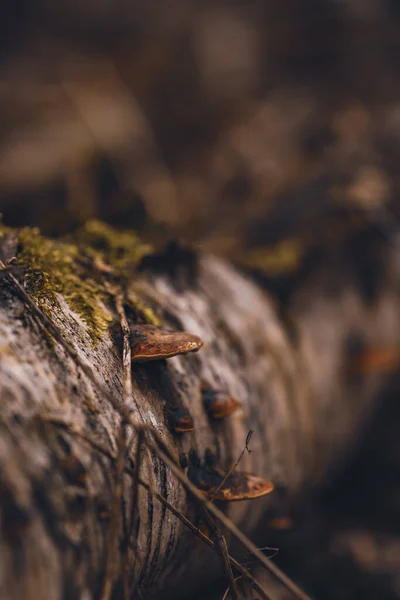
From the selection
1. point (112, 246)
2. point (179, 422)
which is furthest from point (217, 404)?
point (112, 246)

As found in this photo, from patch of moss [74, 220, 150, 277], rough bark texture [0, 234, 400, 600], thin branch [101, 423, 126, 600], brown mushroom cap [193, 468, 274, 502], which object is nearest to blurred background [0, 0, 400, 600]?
patch of moss [74, 220, 150, 277]

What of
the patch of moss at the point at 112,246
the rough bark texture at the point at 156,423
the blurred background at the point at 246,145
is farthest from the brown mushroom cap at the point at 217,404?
the blurred background at the point at 246,145

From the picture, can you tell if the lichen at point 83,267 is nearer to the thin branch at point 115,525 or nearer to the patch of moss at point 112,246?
the patch of moss at point 112,246

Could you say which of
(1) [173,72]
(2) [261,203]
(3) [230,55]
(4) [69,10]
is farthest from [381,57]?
(4) [69,10]

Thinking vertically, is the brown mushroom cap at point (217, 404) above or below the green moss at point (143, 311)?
below

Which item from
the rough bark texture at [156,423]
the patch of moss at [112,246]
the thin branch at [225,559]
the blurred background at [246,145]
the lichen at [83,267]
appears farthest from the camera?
the blurred background at [246,145]

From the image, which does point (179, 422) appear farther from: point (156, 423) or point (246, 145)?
point (246, 145)

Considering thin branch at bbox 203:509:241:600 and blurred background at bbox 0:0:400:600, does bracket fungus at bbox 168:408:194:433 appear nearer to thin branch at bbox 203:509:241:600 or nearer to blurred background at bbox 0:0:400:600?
thin branch at bbox 203:509:241:600
